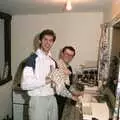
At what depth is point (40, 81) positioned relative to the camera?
207 centimetres

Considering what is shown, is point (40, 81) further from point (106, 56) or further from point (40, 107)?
point (106, 56)

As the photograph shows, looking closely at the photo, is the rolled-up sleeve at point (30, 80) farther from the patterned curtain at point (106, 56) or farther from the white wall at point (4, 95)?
the white wall at point (4, 95)

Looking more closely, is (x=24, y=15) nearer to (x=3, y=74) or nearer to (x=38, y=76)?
(x=3, y=74)

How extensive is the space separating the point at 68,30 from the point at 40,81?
6.05 ft

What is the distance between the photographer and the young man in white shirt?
80.7 inches

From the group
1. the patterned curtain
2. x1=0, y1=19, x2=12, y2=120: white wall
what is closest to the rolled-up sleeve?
the patterned curtain

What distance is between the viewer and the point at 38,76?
6.89 feet

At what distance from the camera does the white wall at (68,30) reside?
3680mm

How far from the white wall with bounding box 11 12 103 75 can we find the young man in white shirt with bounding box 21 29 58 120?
1.59 metres

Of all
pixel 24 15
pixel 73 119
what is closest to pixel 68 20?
pixel 24 15

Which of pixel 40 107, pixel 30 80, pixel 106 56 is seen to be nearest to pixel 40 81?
pixel 30 80

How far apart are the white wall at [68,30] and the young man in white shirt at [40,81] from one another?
1592mm

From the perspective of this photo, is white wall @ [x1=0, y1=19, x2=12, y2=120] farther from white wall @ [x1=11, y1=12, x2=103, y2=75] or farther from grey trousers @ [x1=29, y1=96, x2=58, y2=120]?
grey trousers @ [x1=29, y1=96, x2=58, y2=120]

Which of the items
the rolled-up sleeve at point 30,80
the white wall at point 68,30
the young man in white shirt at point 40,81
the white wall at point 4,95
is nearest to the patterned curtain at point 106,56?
the white wall at point 68,30
